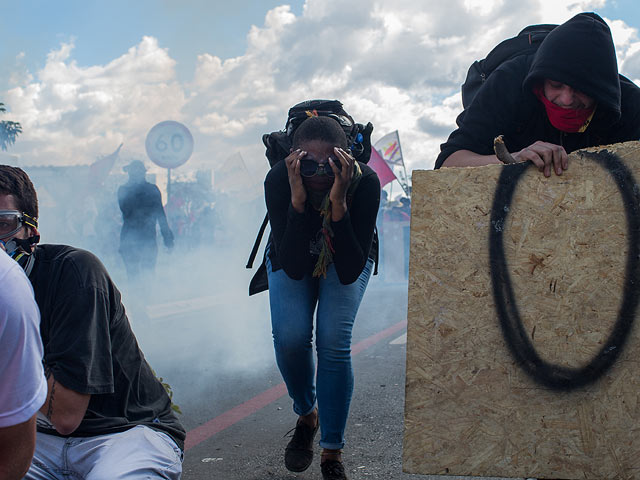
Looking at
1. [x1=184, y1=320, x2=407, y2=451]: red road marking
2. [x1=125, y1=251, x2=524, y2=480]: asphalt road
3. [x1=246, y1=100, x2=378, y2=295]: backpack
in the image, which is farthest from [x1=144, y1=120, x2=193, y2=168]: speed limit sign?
[x1=246, y1=100, x2=378, y2=295]: backpack

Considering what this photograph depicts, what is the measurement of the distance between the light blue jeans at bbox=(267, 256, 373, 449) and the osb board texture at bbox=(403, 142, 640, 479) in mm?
962

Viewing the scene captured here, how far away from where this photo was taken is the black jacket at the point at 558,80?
207 centimetres

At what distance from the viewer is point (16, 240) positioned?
198 cm

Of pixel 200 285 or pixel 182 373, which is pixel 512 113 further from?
pixel 200 285

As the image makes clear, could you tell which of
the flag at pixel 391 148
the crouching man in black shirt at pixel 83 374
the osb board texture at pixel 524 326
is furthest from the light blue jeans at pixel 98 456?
the flag at pixel 391 148

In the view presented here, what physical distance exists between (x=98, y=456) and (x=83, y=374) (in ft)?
0.84

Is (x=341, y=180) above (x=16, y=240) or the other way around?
above

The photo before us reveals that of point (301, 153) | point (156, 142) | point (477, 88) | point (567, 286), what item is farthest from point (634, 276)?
point (156, 142)

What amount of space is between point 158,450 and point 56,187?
33.4 feet

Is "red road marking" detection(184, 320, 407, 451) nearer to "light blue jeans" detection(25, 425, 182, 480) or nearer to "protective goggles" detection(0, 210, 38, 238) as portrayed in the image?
"light blue jeans" detection(25, 425, 182, 480)

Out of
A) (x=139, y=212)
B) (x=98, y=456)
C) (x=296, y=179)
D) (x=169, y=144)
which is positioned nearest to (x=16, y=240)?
(x=98, y=456)

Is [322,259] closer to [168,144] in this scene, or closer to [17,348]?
[17,348]

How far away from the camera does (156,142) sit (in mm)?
11492

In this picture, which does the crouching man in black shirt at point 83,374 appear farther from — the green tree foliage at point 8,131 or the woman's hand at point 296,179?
the green tree foliage at point 8,131
